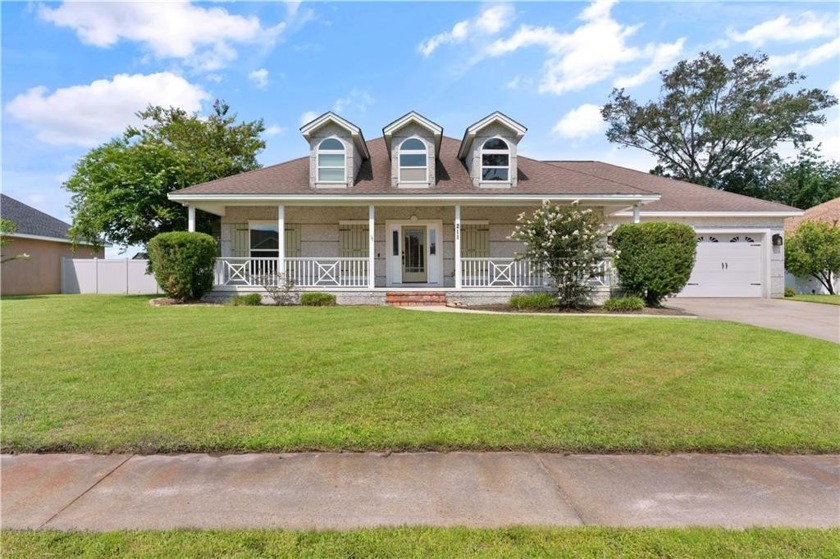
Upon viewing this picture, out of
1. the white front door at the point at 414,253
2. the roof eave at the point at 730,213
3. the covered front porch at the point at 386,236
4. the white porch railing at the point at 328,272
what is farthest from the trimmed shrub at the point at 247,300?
the roof eave at the point at 730,213

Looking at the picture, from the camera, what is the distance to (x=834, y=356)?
20.9 feet

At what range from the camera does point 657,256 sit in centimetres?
1175

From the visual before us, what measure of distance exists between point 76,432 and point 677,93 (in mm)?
37229

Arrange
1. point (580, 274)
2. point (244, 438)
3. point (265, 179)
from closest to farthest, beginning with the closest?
point (244, 438) → point (580, 274) → point (265, 179)

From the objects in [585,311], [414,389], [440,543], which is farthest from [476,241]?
[440,543]

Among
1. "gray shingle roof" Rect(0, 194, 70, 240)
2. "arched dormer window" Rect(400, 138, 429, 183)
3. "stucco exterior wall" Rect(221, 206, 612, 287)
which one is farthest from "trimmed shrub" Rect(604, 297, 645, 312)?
"gray shingle roof" Rect(0, 194, 70, 240)

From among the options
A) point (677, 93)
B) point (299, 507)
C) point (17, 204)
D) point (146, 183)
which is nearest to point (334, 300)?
point (146, 183)

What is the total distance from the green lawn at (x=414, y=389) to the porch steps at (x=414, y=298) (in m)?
5.10

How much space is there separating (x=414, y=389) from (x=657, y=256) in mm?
9947

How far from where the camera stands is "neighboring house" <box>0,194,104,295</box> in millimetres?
19062

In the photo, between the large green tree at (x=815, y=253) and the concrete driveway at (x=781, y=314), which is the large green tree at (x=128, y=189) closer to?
the concrete driveway at (x=781, y=314)

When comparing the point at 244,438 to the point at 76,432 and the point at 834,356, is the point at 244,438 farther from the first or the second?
the point at 834,356

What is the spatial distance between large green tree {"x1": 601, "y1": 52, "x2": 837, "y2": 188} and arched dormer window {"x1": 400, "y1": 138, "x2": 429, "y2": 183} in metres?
24.0

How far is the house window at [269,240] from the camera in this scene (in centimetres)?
1545
